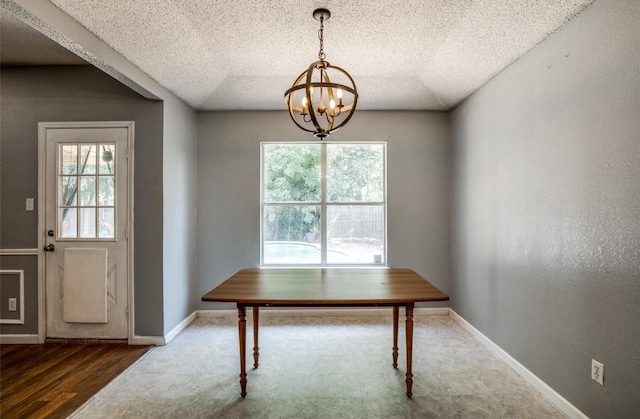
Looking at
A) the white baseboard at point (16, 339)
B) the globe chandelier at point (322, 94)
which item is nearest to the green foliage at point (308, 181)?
the globe chandelier at point (322, 94)

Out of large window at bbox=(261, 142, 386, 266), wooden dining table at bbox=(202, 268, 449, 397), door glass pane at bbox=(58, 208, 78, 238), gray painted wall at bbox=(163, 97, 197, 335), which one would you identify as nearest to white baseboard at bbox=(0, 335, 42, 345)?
door glass pane at bbox=(58, 208, 78, 238)

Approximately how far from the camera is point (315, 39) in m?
2.64

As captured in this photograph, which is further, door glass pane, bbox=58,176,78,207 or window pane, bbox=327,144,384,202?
window pane, bbox=327,144,384,202

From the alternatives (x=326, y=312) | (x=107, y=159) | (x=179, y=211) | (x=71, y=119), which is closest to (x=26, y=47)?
(x=71, y=119)

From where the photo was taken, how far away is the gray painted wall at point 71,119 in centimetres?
308

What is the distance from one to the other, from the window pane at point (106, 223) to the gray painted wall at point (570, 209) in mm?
3607

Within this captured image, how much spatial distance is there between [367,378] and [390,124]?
9.20ft

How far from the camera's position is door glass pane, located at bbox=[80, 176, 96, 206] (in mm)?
3094

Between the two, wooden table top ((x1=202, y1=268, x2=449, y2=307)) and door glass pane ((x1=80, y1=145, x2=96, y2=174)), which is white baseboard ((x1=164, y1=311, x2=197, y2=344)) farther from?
door glass pane ((x1=80, y1=145, x2=96, y2=174))

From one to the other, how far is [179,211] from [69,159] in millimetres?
1099

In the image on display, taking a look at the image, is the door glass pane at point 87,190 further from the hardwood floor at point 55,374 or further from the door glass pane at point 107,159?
the hardwood floor at point 55,374

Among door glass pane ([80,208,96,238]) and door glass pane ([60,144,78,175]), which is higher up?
door glass pane ([60,144,78,175])

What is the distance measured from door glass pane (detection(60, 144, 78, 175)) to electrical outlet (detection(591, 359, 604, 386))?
4.31 metres

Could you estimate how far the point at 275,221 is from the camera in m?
Answer: 3.98
